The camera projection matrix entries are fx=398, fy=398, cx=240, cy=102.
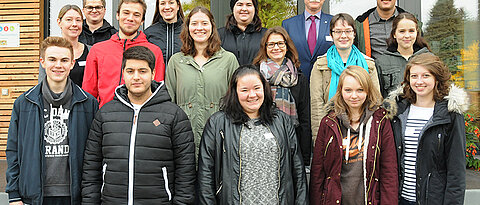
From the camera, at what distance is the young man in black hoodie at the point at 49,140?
9.93ft

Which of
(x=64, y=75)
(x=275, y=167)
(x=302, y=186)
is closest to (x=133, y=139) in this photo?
(x=64, y=75)

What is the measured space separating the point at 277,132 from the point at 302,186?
1.58 feet

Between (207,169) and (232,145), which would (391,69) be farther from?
(207,169)

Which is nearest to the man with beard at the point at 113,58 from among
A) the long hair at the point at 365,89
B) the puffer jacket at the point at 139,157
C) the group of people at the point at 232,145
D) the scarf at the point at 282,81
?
the group of people at the point at 232,145

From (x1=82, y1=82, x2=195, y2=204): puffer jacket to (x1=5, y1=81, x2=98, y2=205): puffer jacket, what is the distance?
13 centimetres

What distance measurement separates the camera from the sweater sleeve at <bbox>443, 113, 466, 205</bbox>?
2.97 m

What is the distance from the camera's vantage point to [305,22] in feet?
15.6

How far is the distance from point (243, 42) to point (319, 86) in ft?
3.22

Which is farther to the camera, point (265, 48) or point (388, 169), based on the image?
point (265, 48)

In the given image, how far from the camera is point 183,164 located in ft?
9.96

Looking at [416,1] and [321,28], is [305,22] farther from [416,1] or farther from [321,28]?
[416,1]

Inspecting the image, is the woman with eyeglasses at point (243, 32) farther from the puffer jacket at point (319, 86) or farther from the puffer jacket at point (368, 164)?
the puffer jacket at point (368, 164)

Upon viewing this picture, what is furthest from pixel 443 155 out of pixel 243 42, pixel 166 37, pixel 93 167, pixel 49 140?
pixel 49 140

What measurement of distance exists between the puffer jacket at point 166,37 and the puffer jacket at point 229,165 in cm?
128
